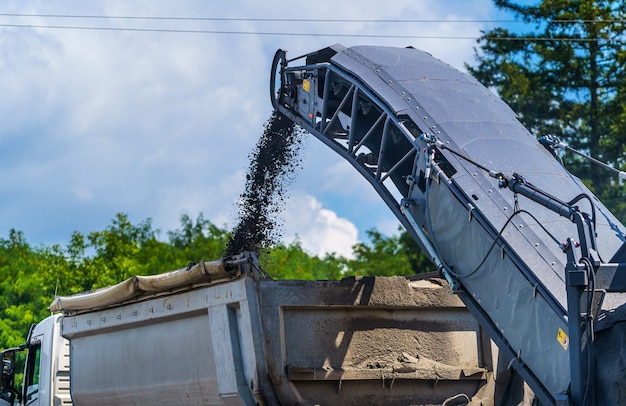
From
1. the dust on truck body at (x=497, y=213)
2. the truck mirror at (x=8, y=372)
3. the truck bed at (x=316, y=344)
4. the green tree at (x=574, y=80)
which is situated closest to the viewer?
the dust on truck body at (x=497, y=213)

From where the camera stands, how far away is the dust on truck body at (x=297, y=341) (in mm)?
7906

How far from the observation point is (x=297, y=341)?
8.07m

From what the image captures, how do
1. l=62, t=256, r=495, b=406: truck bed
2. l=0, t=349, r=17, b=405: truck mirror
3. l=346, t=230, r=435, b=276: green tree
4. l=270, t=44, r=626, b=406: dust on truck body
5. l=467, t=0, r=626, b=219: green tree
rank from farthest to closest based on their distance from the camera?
1. l=346, t=230, r=435, b=276: green tree
2. l=467, t=0, r=626, b=219: green tree
3. l=0, t=349, r=17, b=405: truck mirror
4. l=62, t=256, r=495, b=406: truck bed
5. l=270, t=44, r=626, b=406: dust on truck body

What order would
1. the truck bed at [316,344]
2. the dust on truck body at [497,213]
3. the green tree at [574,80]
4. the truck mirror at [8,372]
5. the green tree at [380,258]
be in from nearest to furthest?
the dust on truck body at [497,213]
the truck bed at [316,344]
the truck mirror at [8,372]
the green tree at [574,80]
the green tree at [380,258]

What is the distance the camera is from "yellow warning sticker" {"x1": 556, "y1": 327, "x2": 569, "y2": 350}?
6.41 m

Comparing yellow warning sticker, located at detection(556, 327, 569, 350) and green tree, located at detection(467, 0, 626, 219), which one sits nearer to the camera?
yellow warning sticker, located at detection(556, 327, 569, 350)

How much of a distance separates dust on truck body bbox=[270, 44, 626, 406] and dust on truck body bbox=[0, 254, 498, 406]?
2.83 ft

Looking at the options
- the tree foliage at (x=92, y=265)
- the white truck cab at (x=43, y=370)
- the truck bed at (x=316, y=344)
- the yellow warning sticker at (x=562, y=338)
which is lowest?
the yellow warning sticker at (x=562, y=338)

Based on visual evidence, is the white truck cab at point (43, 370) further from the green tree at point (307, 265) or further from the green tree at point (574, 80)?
the green tree at point (307, 265)

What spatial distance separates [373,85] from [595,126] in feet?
68.2

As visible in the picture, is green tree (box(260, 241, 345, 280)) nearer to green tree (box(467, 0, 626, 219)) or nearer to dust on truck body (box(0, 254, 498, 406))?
green tree (box(467, 0, 626, 219))

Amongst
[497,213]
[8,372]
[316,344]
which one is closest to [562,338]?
[497,213]

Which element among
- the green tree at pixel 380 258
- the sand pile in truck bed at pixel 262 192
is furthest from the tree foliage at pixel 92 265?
the sand pile in truck bed at pixel 262 192

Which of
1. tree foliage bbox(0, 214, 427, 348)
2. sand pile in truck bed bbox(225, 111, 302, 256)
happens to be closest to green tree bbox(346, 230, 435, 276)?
tree foliage bbox(0, 214, 427, 348)
